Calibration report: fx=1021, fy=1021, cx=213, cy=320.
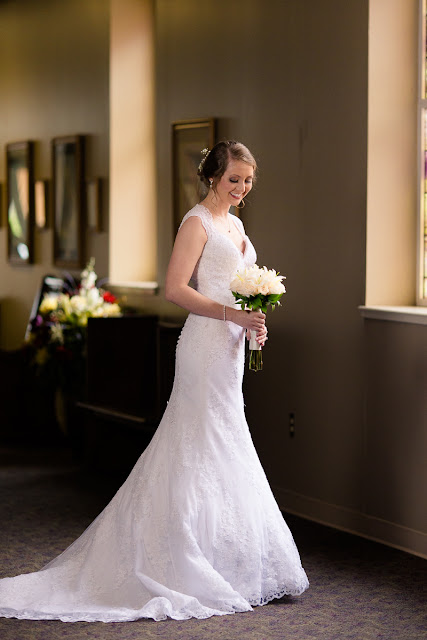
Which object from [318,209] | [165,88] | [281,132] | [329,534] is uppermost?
[165,88]

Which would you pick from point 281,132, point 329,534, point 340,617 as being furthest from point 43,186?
point 340,617

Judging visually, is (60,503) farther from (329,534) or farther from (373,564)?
(373,564)

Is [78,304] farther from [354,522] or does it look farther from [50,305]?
[354,522]

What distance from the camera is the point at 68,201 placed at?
897 cm

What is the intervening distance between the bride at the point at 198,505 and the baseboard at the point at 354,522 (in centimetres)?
95

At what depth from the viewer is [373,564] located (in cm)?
493

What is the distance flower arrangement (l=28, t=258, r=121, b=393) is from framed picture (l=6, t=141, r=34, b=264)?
200cm

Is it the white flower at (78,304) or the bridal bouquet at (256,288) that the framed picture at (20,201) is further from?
the bridal bouquet at (256,288)

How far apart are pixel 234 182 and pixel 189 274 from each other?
445 millimetres

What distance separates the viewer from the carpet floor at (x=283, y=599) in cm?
396

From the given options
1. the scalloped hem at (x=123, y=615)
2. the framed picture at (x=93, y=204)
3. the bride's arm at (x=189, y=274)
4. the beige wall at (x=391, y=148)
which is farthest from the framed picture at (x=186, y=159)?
the scalloped hem at (x=123, y=615)

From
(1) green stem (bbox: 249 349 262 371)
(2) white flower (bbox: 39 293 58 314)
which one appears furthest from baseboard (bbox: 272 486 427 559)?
(2) white flower (bbox: 39 293 58 314)

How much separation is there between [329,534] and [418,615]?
4.37ft

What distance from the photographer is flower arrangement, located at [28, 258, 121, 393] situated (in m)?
7.61
